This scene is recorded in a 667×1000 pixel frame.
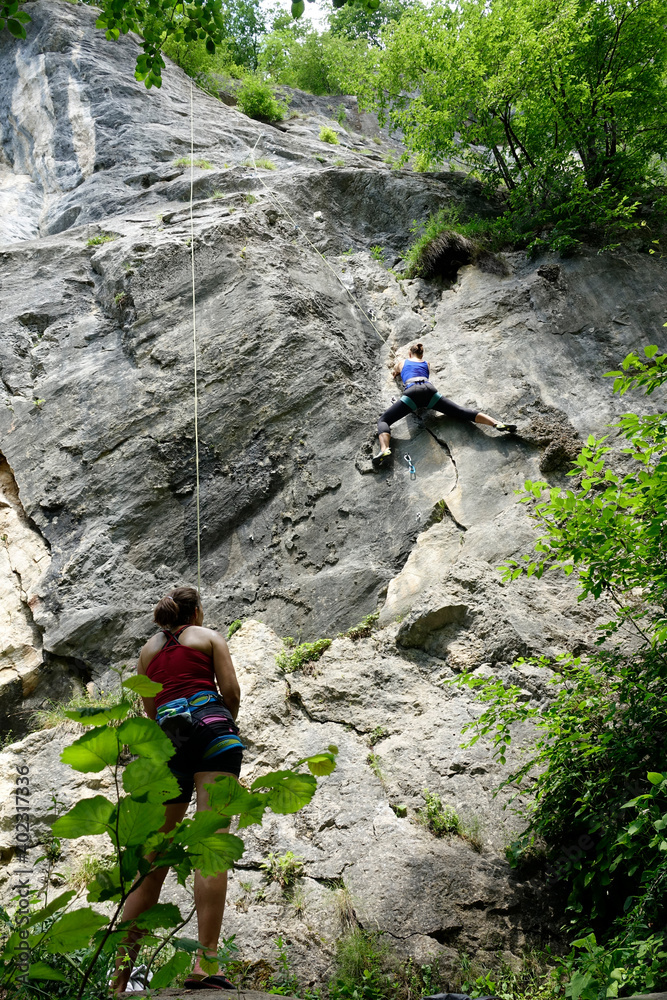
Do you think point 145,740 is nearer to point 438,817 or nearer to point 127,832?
point 127,832

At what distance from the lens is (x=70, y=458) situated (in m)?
7.43

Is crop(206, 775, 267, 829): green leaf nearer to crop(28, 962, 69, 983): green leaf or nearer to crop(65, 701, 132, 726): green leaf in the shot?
crop(65, 701, 132, 726): green leaf

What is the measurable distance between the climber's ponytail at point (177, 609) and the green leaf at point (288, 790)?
8.17 ft

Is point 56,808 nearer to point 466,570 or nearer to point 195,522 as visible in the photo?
Answer: point 195,522

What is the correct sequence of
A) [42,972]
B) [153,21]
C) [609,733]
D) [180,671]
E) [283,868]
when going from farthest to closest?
[283,868] → [153,21] → [609,733] → [180,671] → [42,972]

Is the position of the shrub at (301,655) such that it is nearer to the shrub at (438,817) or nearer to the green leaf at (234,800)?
the shrub at (438,817)

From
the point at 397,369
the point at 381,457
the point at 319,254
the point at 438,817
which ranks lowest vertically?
the point at 438,817

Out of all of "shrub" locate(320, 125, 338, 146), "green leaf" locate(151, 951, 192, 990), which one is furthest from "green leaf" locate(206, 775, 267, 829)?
"shrub" locate(320, 125, 338, 146)

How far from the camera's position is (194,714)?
320cm

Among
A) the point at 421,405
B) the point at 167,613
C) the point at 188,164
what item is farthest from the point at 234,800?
the point at 188,164

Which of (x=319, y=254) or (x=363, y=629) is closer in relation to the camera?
(x=363, y=629)

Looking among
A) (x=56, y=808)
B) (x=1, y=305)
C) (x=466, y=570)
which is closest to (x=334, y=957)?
(x=56, y=808)

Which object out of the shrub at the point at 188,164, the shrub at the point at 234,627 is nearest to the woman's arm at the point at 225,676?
the shrub at the point at 234,627

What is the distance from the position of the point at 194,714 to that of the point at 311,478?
422 centimetres
